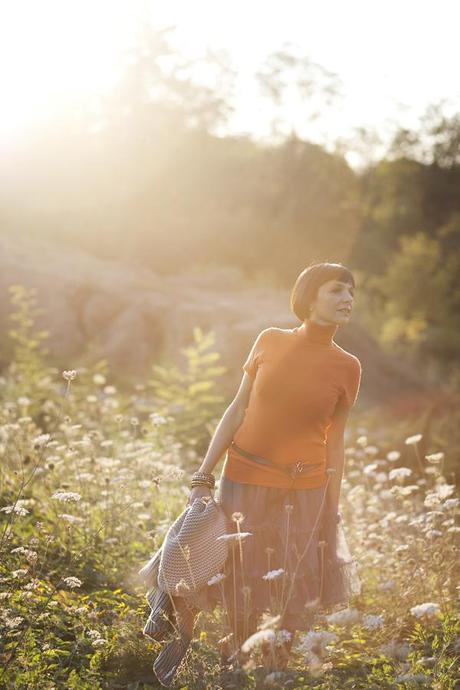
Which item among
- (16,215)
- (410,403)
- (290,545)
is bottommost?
(410,403)

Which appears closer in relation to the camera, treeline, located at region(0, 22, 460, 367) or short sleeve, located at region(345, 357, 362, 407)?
short sleeve, located at region(345, 357, 362, 407)

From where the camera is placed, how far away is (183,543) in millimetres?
3475

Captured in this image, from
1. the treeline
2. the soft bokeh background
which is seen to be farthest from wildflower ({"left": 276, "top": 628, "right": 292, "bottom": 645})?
the treeline

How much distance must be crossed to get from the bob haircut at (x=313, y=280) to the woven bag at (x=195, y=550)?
0.93 metres

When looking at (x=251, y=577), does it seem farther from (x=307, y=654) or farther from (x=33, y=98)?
(x=33, y=98)

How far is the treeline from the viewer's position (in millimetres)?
23750

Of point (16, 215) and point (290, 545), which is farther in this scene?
point (16, 215)

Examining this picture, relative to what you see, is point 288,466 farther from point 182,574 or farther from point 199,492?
point 182,574

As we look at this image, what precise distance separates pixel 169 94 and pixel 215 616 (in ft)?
108

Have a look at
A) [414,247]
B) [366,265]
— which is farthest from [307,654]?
[366,265]

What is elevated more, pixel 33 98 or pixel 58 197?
pixel 33 98

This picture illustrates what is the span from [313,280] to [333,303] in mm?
137

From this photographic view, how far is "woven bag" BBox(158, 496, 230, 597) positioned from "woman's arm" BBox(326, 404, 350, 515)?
49 cm

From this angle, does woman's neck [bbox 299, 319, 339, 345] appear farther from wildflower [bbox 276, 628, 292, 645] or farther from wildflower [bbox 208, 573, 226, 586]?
wildflower [bbox 276, 628, 292, 645]
